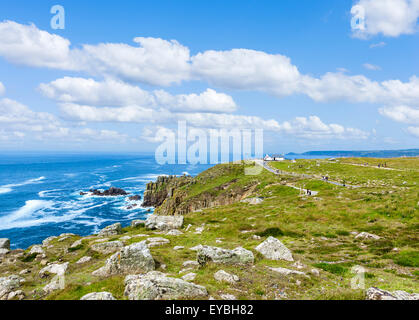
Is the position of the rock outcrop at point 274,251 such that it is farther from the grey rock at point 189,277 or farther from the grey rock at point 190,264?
the grey rock at point 189,277

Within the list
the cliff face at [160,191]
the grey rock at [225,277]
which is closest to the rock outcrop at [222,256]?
the grey rock at [225,277]

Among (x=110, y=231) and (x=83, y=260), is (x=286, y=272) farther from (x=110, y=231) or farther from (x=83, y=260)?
(x=110, y=231)

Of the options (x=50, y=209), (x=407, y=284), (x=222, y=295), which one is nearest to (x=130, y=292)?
(x=222, y=295)

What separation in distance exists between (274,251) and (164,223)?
2293 cm

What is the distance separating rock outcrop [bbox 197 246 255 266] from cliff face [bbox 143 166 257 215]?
214 ft

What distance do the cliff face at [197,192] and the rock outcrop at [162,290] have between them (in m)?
72.3

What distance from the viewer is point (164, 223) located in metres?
37.3

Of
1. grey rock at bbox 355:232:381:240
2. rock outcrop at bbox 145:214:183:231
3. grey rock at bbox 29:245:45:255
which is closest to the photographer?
grey rock at bbox 355:232:381:240

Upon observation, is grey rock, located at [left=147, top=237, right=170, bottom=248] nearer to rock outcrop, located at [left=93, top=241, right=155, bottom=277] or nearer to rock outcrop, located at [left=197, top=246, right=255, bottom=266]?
rock outcrop, located at [left=93, top=241, right=155, bottom=277]

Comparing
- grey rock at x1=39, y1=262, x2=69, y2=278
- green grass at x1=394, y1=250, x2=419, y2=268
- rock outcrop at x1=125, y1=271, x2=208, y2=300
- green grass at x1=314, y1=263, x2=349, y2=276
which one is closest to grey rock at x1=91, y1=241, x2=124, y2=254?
grey rock at x1=39, y1=262, x2=69, y2=278

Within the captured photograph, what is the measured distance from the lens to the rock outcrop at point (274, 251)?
1858cm

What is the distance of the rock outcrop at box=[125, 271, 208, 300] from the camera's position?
1051 cm

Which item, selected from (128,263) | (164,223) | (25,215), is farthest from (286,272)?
(25,215)

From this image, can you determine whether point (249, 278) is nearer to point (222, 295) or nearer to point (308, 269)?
point (222, 295)
